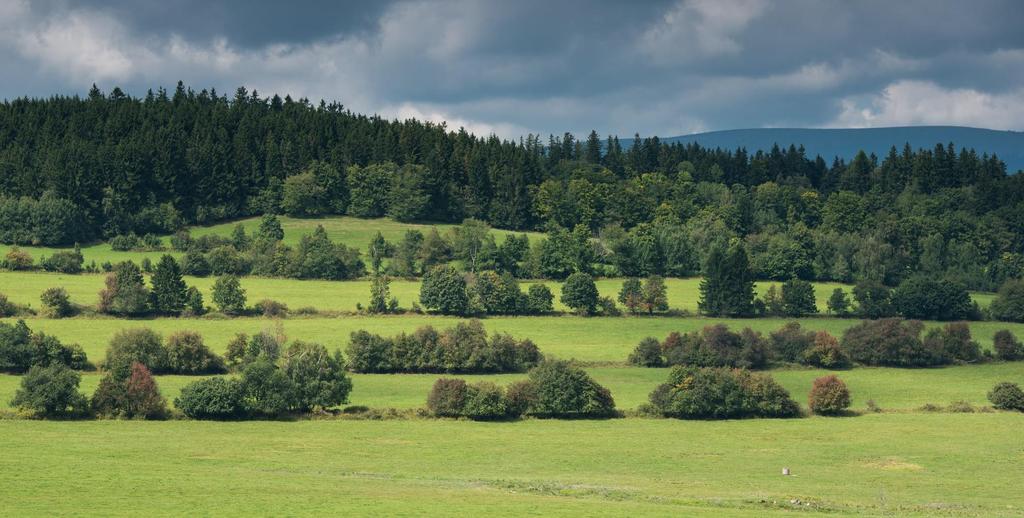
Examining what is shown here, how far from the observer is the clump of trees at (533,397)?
312 feet

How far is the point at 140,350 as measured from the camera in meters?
108

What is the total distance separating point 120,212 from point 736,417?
11464 centimetres

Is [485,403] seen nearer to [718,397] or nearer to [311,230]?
[718,397]

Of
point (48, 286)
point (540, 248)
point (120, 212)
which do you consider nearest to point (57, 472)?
point (48, 286)

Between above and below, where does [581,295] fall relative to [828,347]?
above

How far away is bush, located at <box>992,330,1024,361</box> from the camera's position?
13012 cm

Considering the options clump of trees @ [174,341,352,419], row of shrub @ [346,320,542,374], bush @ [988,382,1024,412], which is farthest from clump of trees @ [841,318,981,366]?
clump of trees @ [174,341,352,419]

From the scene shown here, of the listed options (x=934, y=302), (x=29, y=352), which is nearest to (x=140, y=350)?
(x=29, y=352)

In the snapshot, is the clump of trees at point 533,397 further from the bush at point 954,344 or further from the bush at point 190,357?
the bush at point 954,344

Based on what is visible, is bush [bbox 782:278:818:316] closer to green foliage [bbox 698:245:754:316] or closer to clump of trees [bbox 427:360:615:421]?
green foliage [bbox 698:245:754:316]

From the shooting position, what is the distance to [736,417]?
99.8 metres

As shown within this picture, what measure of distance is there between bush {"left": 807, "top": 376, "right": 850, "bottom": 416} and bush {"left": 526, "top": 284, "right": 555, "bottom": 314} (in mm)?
45339

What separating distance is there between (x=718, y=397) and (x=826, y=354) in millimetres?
30133

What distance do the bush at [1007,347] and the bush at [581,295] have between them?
4384 cm
